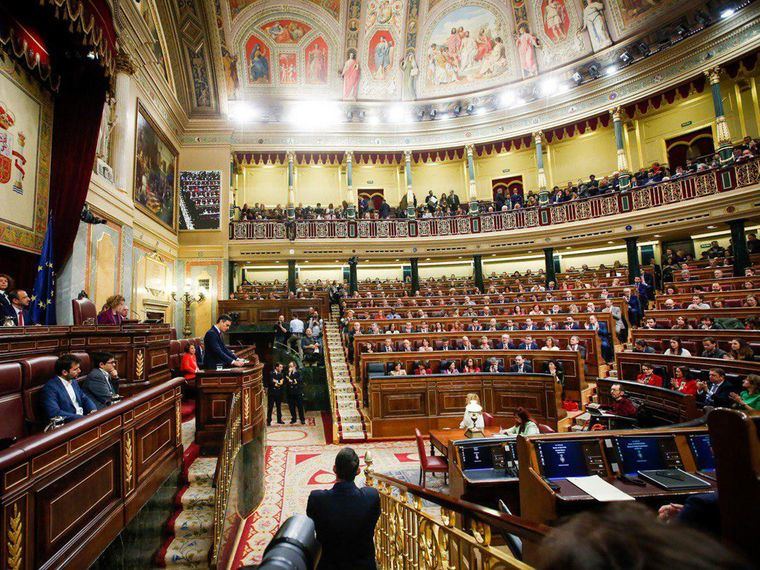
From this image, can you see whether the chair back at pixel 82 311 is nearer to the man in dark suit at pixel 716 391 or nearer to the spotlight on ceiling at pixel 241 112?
the man in dark suit at pixel 716 391

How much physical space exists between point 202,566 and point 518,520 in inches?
130

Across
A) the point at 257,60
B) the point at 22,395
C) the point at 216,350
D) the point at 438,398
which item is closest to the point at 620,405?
the point at 438,398

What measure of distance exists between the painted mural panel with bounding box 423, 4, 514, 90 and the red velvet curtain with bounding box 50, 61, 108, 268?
14.5 meters

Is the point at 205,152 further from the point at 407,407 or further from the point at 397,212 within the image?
the point at 407,407

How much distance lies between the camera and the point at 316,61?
18.0 meters

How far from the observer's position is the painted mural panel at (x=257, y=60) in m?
17.3

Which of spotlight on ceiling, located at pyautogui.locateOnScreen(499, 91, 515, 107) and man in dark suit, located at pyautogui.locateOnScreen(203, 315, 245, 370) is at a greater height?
spotlight on ceiling, located at pyautogui.locateOnScreen(499, 91, 515, 107)

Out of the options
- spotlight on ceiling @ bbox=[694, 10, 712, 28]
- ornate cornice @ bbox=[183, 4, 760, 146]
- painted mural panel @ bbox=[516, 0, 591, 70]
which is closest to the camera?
ornate cornice @ bbox=[183, 4, 760, 146]

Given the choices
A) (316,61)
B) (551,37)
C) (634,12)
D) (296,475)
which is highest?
(316,61)

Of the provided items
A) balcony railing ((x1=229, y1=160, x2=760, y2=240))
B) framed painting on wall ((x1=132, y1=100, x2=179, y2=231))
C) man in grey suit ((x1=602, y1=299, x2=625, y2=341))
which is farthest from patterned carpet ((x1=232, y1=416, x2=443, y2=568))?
balcony railing ((x1=229, y1=160, x2=760, y2=240))

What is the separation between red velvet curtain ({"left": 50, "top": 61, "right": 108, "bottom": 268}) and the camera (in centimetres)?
710

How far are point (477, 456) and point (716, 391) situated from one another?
10.7 feet

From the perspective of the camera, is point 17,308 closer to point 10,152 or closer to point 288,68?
point 10,152

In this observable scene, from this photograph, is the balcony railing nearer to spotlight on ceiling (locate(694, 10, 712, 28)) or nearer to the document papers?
spotlight on ceiling (locate(694, 10, 712, 28))
